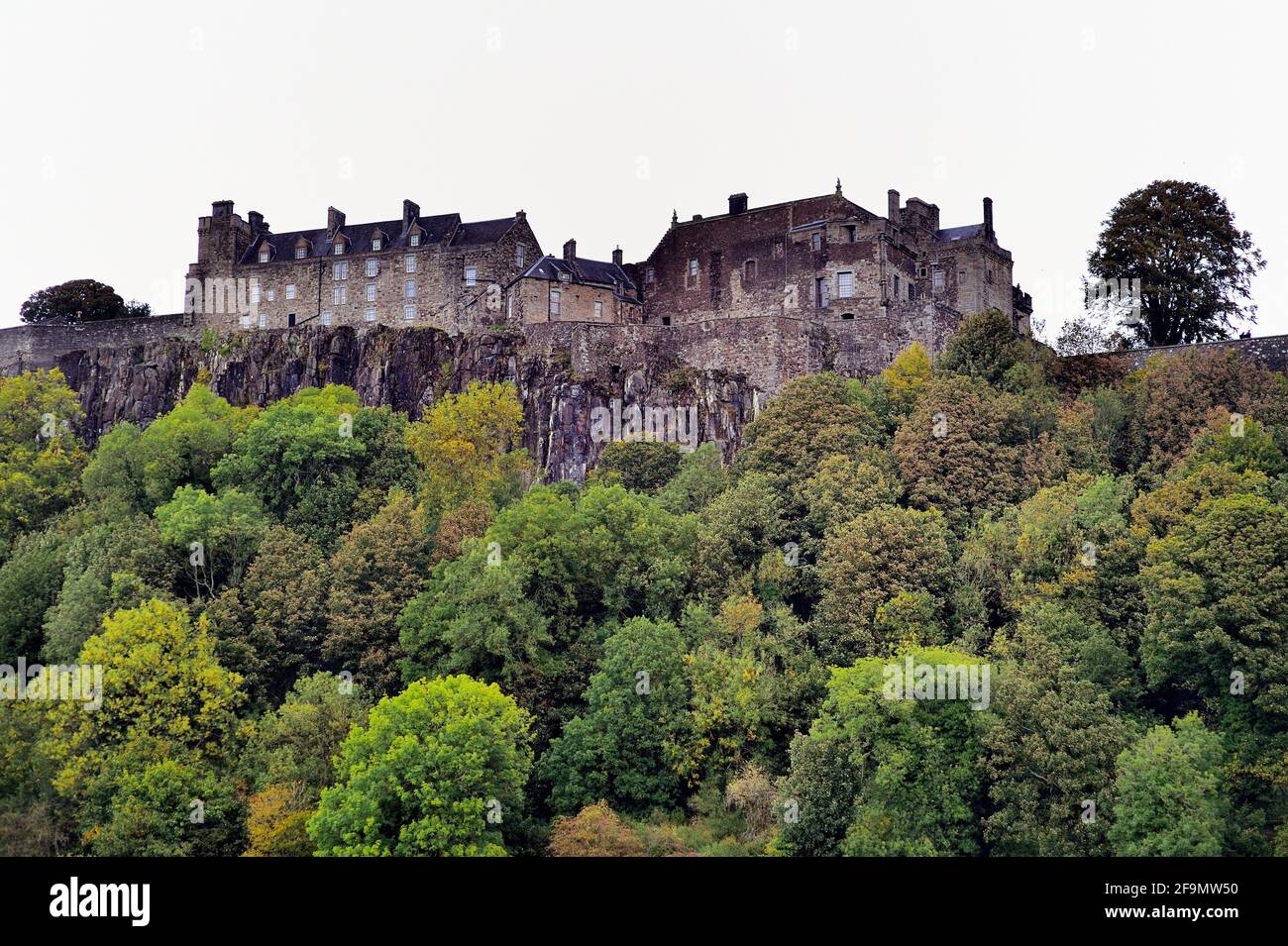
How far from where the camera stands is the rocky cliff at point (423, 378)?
62125 millimetres

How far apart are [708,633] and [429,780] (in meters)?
9.71

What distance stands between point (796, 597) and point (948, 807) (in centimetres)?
1072

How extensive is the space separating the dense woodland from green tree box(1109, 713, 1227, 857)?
0.10m

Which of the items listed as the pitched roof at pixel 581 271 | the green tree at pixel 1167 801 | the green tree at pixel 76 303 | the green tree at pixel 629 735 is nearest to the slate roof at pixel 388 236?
the pitched roof at pixel 581 271

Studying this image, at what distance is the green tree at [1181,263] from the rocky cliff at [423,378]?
1391 centimetres

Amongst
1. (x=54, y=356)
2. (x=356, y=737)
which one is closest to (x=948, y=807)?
(x=356, y=737)

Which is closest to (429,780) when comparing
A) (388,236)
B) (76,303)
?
(388,236)

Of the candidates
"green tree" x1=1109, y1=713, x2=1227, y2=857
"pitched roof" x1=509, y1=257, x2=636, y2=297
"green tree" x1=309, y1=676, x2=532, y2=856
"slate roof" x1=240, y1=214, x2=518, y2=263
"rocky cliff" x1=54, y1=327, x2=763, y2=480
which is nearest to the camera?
"green tree" x1=1109, y1=713, x2=1227, y2=857

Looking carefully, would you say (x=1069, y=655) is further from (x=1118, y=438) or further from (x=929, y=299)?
(x=929, y=299)

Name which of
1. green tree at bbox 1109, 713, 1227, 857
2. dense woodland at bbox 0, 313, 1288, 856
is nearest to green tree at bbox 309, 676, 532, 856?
dense woodland at bbox 0, 313, 1288, 856

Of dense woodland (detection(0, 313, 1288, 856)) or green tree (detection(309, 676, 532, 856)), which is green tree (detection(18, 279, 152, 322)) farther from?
green tree (detection(309, 676, 532, 856))

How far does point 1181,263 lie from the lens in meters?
61.0

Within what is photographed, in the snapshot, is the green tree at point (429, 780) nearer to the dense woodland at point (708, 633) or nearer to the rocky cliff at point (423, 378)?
the dense woodland at point (708, 633)

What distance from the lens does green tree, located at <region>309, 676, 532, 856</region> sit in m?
41.7
